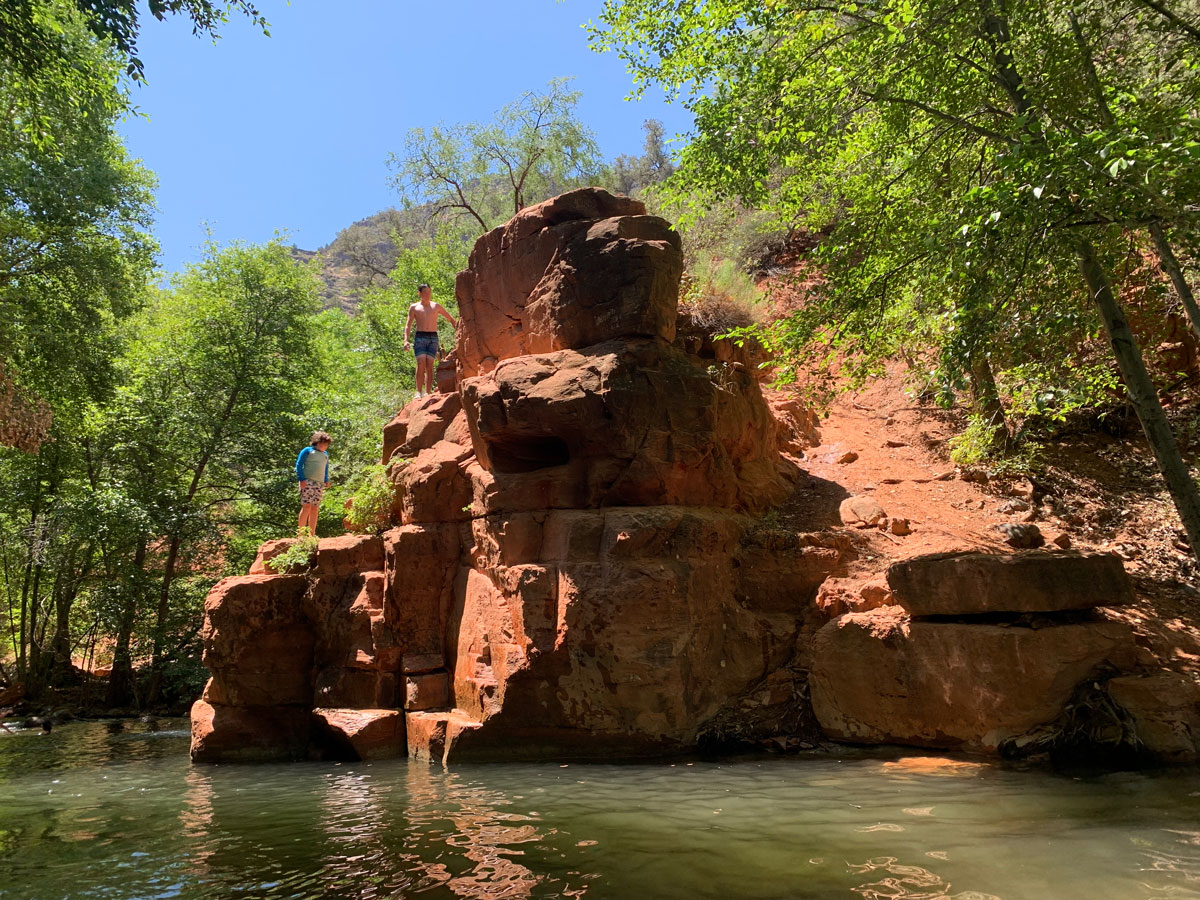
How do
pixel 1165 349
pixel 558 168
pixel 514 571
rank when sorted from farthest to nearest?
pixel 558 168, pixel 1165 349, pixel 514 571

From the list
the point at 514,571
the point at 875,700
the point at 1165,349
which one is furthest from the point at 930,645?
the point at 1165,349

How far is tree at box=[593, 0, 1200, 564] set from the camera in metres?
4.94

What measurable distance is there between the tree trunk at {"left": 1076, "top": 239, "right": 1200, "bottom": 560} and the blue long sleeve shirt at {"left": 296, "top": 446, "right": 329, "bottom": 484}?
30.7 ft

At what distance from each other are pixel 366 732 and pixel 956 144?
949 cm

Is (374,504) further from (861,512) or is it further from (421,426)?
(861,512)

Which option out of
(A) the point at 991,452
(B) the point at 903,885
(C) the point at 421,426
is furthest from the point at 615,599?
(A) the point at 991,452

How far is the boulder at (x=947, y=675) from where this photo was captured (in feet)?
20.1

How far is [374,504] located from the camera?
386 inches

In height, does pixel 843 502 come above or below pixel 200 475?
below

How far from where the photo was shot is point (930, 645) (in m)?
6.54

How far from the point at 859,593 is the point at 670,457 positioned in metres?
2.43

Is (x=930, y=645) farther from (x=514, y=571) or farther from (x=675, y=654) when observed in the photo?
(x=514, y=571)

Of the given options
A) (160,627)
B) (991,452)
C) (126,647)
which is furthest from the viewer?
(126,647)

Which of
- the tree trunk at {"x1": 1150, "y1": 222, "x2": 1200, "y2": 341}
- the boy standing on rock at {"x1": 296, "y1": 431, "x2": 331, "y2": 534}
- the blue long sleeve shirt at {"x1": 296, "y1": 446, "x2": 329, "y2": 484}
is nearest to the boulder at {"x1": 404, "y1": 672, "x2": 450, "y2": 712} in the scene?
the boy standing on rock at {"x1": 296, "y1": 431, "x2": 331, "y2": 534}
